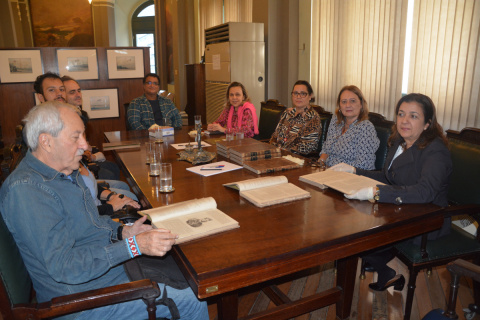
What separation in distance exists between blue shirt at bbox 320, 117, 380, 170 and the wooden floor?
791 mm

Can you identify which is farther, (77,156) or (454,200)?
(454,200)

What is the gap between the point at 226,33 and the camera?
193 inches

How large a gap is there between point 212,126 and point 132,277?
229cm

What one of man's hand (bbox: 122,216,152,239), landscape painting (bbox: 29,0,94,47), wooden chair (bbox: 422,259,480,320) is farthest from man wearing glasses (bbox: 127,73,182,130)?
landscape painting (bbox: 29,0,94,47)

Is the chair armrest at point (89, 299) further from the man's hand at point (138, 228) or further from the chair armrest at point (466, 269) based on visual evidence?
the chair armrest at point (466, 269)

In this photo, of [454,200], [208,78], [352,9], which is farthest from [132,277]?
[208,78]

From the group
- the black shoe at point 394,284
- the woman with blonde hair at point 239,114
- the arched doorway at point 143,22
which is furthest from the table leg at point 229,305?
the arched doorway at point 143,22

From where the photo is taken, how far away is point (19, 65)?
4547mm

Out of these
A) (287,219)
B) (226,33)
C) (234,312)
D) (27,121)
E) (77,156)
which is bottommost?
(234,312)

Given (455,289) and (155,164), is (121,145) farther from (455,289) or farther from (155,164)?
(455,289)

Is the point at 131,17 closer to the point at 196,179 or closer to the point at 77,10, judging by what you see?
the point at 77,10

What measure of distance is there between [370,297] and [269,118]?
6.94 ft

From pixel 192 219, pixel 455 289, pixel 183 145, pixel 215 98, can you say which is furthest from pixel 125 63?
pixel 455 289

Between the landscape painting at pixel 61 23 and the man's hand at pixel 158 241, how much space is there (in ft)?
35.6
